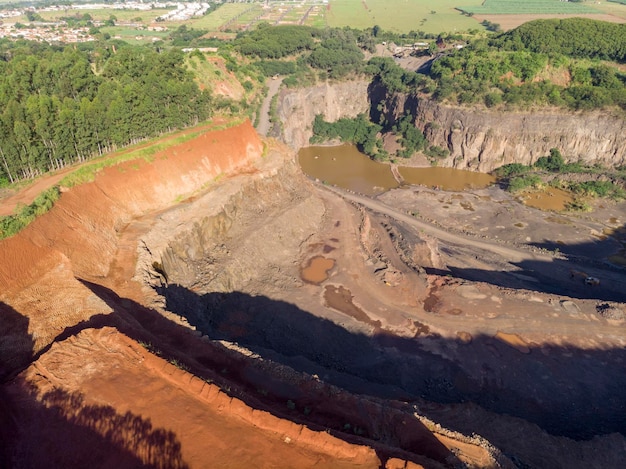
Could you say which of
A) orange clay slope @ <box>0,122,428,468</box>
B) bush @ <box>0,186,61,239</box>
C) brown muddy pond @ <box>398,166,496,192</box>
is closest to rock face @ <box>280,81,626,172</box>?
brown muddy pond @ <box>398,166,496,192</box>

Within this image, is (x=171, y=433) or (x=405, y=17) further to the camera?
(x=405, y=17)

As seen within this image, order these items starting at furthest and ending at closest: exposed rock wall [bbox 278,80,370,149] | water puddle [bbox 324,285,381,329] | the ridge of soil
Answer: exposed rock wall [bbox 278,80,370,149] → water puddle [bbox 324,285,381,329] → the ridge of soil

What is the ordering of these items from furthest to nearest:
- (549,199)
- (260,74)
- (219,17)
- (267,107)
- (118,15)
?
(118,15) < (219,17) < (260,74) < (267,107) < (549,199)

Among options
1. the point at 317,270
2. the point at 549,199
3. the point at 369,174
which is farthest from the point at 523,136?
the point at 317,270

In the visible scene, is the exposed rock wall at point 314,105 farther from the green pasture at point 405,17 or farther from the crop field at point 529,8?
the crop field at point 529,8

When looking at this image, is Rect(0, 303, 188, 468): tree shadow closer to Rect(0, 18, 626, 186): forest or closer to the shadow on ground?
the shadow on ground

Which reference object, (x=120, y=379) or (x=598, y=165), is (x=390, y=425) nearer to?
(x=120, y=379)

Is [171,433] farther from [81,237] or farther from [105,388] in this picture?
[81,237]
